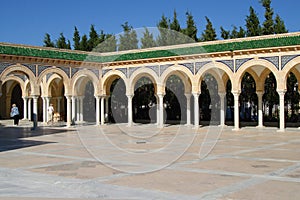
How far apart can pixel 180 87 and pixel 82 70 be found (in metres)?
7.03

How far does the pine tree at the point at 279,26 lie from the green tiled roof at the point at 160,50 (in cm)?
807

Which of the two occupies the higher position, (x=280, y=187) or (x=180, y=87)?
(x=180, y=87)

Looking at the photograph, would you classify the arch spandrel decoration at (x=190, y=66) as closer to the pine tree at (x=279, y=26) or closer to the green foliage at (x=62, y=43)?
the pine tree at (x=279, y=26)

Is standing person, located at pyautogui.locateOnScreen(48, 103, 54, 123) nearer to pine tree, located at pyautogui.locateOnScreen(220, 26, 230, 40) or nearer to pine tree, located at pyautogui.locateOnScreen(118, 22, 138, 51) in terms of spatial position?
pine tree, located at pyautogui.locateOnScreen(118, 22, 138, 51)

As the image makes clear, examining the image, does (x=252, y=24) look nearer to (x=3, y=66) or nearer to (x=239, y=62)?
(x=239, y=62)

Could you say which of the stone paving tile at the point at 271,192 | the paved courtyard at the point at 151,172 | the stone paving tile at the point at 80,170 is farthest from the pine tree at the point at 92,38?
the stone paving tile at the point at 271,192

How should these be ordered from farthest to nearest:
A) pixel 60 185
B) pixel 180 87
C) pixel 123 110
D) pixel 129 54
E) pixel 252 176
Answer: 1. pixel 123 110
2. pixel 180 87
3. pixel 129 54
4. pixel 252 176
5. pixel 60 185

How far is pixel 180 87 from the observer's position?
28188mm

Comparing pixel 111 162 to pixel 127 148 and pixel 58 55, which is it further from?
pixel 58 55

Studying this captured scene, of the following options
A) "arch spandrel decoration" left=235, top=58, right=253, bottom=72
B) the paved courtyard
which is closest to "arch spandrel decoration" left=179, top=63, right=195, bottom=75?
"arch spandrel decoration" left=235, top=58, right=253, bottom=72

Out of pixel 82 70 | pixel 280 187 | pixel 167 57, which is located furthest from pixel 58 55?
pixel 280 187

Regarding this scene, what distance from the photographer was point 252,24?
3006 cm

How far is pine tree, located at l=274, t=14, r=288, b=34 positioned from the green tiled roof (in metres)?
8.07

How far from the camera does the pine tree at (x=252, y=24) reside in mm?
29766
